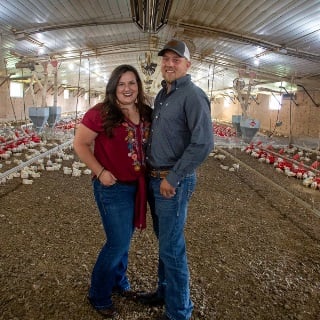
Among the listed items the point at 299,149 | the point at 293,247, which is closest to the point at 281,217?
the point at 293,247

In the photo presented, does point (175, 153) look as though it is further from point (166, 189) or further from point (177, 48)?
point (177, 48)

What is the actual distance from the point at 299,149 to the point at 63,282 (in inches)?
319

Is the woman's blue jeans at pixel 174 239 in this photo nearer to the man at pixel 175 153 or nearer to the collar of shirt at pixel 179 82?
the man at pixel 175 153

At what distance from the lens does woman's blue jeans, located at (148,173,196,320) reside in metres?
1.56

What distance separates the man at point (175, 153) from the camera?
57.8 inches

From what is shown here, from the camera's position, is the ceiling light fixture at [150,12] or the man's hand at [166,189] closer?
the man's hand at [166,189]

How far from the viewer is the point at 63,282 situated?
208 centimetres

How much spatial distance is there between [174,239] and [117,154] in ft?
1.76

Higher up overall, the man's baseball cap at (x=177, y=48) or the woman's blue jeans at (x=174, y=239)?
the man's baseball cap at (x=177, y=48)

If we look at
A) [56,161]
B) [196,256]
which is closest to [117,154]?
[196,256]

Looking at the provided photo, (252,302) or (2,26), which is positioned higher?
(2,26)

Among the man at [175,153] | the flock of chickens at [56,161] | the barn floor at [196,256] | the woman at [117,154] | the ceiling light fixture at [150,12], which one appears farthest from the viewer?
the flock of chickens at [56,161]

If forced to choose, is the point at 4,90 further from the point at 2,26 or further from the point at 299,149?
the point at 299,149

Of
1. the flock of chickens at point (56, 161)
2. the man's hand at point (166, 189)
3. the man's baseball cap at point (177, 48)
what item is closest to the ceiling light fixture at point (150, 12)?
the flock of chickens at point (56, 161)
